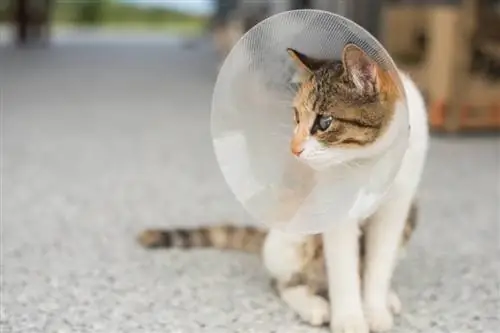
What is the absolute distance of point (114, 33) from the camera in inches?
364

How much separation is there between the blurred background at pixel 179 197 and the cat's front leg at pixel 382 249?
0.04 meters

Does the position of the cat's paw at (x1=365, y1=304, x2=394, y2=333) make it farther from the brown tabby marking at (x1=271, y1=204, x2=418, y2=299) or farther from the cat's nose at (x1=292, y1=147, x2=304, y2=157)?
the cat's nose at (x1=292, y1=147, x2=304, y2=157)

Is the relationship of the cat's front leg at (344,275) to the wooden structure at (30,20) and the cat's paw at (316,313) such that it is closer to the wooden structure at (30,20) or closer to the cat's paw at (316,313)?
the cat's paw at (316,313)

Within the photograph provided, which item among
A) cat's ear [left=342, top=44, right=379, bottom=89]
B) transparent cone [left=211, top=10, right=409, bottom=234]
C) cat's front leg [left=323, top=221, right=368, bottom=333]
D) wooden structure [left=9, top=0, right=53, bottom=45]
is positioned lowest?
wooden structure [left=9, top=0, right=53, bottom=45]

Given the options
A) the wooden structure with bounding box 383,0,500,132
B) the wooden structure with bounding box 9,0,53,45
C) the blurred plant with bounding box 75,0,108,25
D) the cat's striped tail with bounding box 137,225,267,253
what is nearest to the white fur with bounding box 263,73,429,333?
the cat's striped tail with bounding box 137,225,267,253

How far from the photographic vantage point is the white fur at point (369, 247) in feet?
3.30

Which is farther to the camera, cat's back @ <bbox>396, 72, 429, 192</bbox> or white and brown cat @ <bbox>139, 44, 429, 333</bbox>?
cat's back @ <bbox>396, 72, 429, 192</bbox>

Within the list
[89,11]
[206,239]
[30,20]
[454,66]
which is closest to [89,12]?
[89,11]

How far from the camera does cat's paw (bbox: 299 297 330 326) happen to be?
3.44 ft

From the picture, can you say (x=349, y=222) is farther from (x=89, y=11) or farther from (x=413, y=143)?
(x=89, y=11)

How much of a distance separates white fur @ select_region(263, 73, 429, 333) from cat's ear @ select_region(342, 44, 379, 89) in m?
0.07

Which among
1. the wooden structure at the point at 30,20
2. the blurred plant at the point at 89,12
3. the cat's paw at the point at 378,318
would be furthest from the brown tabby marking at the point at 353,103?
the blurred plant at the point at 89,12

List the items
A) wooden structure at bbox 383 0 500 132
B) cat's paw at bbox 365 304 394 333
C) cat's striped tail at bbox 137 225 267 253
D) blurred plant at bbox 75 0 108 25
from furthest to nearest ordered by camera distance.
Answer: blurred plant at bbox 75 0 108 25, wooden structure at bbox 383 0 500 132, cat's striped tail at bbox 137 225 267 253, cat's paw at bbox 365 304 394 333

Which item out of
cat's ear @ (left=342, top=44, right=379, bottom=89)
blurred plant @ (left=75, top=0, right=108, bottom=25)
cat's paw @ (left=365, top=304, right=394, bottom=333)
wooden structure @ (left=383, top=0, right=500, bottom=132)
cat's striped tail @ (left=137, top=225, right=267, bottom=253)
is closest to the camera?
cat's ear @ (left=342, top=44, right=379, bottom=89)
